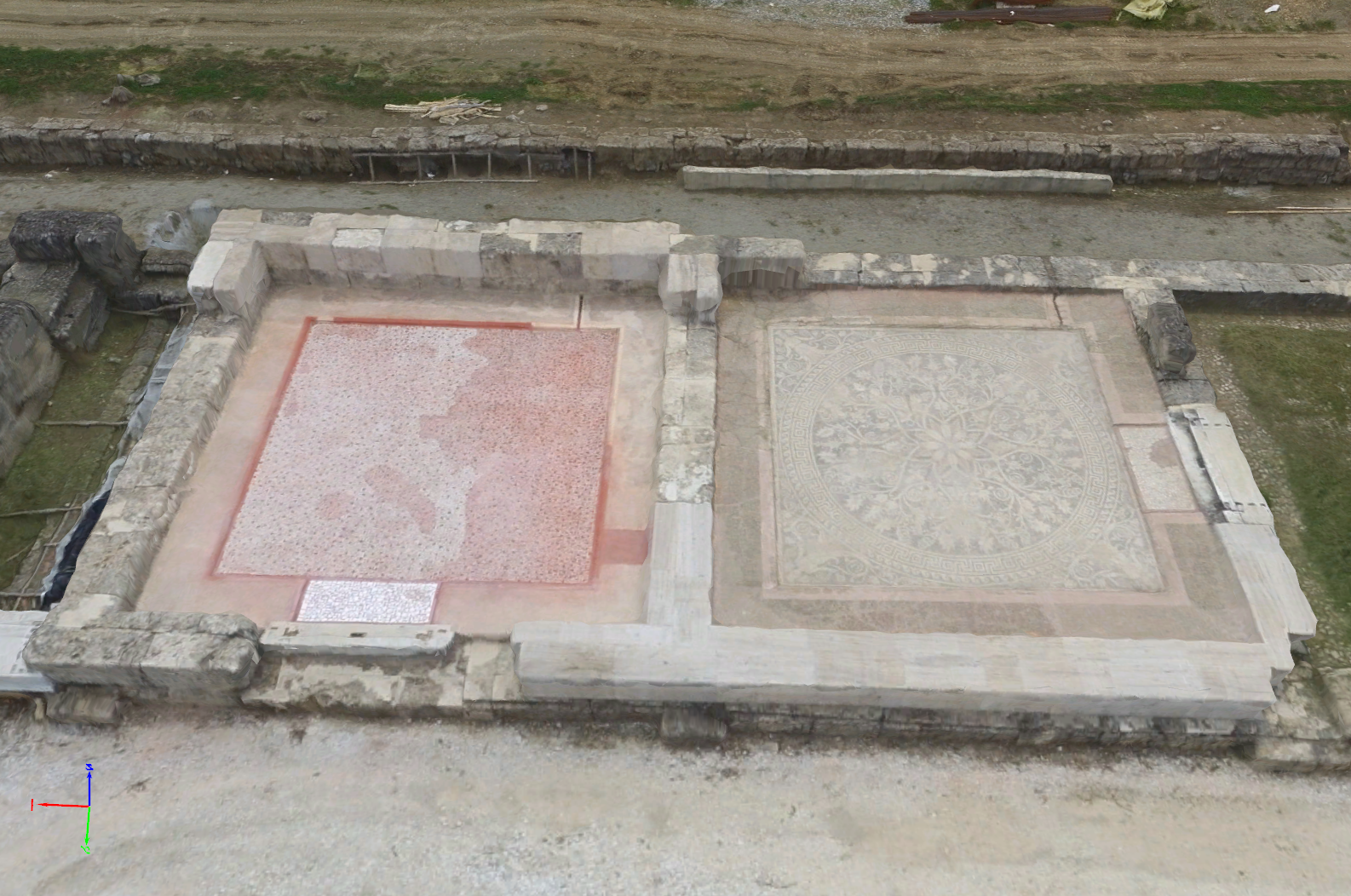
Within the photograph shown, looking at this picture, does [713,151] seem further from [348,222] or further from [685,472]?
[685,472]

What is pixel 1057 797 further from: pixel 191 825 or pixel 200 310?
pixel 200 310

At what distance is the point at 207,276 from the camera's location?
6.45m

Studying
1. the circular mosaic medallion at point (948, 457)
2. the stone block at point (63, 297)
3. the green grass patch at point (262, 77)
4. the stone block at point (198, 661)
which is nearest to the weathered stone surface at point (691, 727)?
the circular mosaic medallion at point (948, 457)

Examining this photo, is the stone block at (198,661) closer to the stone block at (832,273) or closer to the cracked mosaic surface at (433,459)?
the cracked mosaic surface at (433,459)

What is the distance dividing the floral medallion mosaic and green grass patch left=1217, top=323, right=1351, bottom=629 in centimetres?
139

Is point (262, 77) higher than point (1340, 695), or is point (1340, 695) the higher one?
point (262, 77)

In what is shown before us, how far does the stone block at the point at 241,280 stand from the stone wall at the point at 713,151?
3.95 meters

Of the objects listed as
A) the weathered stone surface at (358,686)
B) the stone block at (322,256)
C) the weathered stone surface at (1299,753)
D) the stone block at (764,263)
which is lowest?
the weathered stone surface at (1299,753)

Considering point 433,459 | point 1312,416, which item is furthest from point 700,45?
point 1312,416

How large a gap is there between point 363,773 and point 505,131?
26.8ft

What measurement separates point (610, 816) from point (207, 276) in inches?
195

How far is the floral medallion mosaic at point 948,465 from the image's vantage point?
5566mm

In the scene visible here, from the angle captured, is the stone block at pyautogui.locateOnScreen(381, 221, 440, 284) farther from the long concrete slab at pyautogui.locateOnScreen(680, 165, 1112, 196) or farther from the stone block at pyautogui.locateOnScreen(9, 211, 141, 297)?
the long concrete slab at pyautogui.locateOnScreen(680, 165, 1112, 196)

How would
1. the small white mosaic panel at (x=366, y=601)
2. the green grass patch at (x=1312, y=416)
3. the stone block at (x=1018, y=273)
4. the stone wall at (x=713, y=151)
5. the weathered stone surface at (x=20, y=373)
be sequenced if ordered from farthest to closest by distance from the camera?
1. the stone wall at (x=713, y=151)
2. the stone block at (x=1018, y=273)
3. the weathered stone surface at (x=20, y=373)
4. the green grass patch at (x=1312, y=416)
5. the small white mosaic panel at (x=366, y=601)
